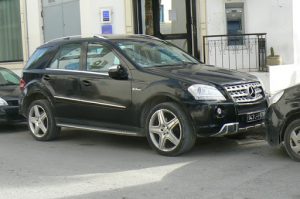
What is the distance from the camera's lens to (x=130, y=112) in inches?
319

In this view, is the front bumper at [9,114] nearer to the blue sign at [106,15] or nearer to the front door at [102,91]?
the front door at [102,91]

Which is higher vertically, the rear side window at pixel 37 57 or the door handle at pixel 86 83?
the rear side window at pixel 37 57

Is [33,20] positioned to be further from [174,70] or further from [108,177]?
[108,177]

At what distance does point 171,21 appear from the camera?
15.2 meters

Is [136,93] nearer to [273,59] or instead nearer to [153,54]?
[153,54]

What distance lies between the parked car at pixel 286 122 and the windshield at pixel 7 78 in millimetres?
6809

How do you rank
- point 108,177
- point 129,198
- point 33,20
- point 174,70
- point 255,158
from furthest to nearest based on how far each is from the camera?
1. point 33,20
2. point 174,70
3. point 255,158
4. point 108,177
5. point 129,198

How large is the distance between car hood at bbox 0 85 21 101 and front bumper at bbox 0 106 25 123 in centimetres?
24

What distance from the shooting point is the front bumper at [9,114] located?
35.4 ft

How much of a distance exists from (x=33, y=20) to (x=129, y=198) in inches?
518

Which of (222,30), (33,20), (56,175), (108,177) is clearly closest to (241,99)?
(108,177)

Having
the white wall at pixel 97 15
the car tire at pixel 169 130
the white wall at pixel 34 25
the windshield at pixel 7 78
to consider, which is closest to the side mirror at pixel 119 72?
the car tire at pixel 169 130

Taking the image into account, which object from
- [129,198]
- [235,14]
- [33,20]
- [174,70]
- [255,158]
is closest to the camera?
[129,198]

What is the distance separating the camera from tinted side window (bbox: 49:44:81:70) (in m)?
9.05
